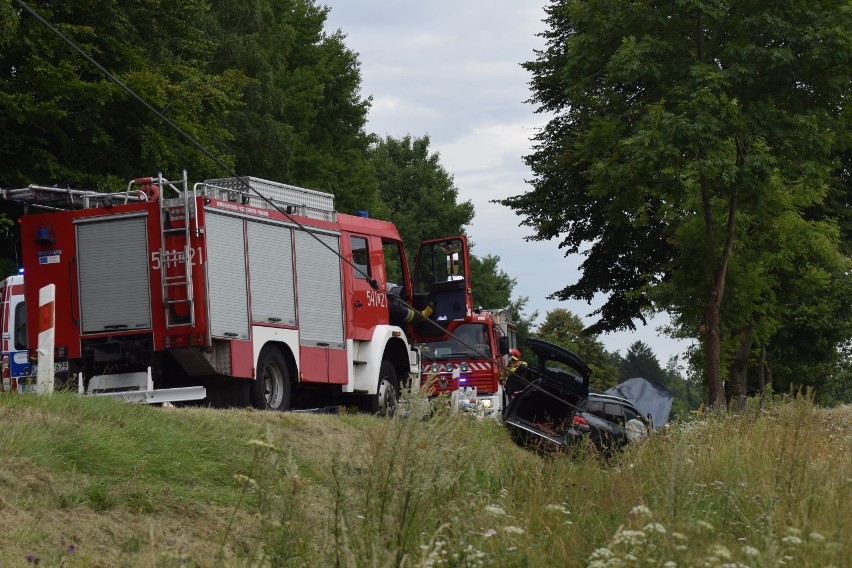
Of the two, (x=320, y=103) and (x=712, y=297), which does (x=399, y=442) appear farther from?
(x=320, y=103)

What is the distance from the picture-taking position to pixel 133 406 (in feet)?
38.4

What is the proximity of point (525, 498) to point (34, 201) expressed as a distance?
9.75 metres

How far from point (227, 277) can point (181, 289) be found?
66 cm

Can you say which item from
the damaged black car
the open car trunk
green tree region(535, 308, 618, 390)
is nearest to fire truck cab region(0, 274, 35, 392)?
the damaged black car

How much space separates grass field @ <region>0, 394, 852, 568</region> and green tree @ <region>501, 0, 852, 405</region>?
917cm

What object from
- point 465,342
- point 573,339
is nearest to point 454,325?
point 465,342

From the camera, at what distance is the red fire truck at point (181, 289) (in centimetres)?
1584

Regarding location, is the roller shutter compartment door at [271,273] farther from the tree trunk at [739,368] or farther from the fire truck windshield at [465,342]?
the tree trunk at [739,368]

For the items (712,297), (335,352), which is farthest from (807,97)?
(335,352)

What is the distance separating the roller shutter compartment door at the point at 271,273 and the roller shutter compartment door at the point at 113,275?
4.66ft

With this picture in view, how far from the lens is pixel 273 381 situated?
17.1 meters

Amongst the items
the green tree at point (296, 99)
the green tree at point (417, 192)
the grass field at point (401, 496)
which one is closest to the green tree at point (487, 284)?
the green tree at point (417, 192)

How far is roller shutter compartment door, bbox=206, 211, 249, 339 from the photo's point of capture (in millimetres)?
15930

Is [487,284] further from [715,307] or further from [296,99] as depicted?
[715,307]
